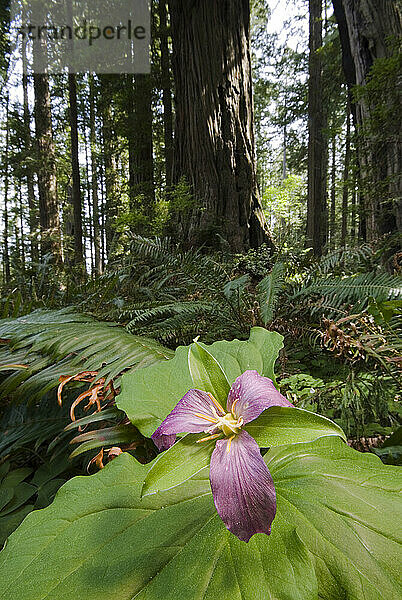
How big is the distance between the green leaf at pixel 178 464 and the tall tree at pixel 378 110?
12.3 ft

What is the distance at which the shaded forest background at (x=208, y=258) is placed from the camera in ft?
3.99

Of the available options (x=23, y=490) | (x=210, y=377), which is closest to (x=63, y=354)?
(x=23, y=490)

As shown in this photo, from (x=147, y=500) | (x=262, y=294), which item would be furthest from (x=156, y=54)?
(x=147, y=500)

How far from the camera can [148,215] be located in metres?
5.60

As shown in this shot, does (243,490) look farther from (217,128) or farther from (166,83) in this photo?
(166,83)

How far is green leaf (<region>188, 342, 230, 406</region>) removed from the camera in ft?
1.94

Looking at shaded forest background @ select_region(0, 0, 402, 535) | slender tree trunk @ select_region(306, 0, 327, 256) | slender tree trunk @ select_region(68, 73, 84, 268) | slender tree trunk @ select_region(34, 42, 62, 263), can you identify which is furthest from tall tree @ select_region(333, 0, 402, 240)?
slender tree trunk @ select_region(34, 42, 62, 263)

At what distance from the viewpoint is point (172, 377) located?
2.47 feet

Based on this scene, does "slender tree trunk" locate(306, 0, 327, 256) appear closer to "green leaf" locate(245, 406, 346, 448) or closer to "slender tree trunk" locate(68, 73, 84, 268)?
"slender tree trunk" locate(68, 73, 84, 268)

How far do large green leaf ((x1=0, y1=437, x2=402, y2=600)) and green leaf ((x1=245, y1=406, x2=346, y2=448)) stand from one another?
11 cm

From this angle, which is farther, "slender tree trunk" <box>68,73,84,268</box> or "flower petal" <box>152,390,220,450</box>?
"slender tree trunk" <box>68,73,84,268</box>

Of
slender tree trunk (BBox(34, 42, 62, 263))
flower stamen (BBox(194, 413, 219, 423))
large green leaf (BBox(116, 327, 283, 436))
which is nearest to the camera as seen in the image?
flower stamen (BBox(194, 413, 219, 423))

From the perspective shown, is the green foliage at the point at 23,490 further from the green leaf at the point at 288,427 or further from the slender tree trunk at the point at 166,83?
the slender tree trunk at the point at 166,83

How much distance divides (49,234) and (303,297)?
7930mm
